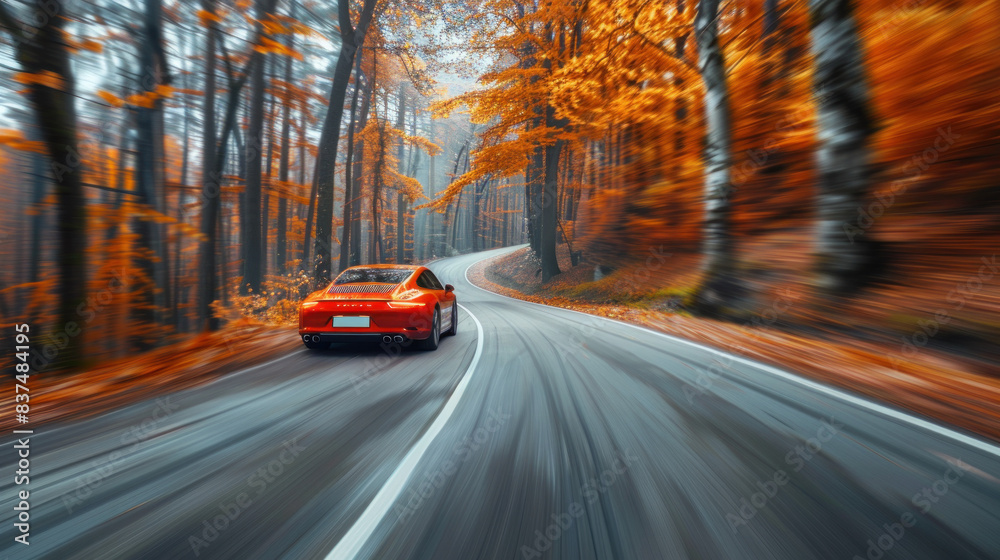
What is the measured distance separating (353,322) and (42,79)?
4158 mm

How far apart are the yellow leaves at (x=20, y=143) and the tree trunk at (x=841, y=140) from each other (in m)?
10.5

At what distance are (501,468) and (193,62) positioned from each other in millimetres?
11955

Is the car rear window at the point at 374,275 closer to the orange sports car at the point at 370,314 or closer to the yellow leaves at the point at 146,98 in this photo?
the orange sports car at the point at 370,314

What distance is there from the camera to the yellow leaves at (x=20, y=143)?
4.56m

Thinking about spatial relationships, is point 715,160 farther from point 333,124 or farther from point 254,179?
point 254,179

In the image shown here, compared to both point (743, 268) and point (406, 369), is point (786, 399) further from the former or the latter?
point (743, 268)

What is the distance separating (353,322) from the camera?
590 cm

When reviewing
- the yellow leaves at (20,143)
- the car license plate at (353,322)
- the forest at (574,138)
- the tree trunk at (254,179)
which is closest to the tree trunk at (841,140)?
the forest at (574,138)

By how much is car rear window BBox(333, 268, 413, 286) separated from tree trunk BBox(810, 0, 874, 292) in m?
7.01

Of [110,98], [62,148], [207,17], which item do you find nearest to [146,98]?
[110,98]

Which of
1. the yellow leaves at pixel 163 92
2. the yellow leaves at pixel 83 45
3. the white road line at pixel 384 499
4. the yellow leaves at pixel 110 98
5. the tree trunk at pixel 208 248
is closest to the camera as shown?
the white road line at pixel 384 499

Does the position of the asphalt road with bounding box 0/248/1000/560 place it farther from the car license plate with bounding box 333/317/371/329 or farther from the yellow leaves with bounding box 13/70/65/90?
the yellow leaves with bounding box 13/70/65/90

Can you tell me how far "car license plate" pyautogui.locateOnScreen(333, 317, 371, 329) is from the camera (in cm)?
589

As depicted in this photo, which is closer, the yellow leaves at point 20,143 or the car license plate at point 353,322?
the yellow leaves at point 20,143
